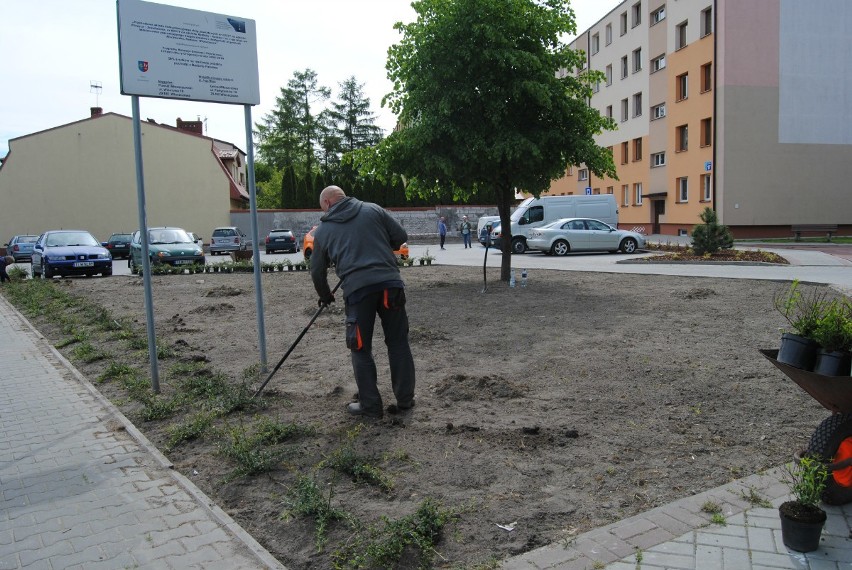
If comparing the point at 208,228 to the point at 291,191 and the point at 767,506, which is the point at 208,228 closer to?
the point at 291,191

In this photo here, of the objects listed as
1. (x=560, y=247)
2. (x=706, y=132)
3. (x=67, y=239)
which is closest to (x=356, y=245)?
(x=67, y=239)

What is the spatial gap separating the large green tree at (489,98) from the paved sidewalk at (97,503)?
8276 millimetres

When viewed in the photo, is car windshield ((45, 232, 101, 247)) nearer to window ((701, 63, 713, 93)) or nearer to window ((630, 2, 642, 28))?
window ((701, 63, 713, 93))

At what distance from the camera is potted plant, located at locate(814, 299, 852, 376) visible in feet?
10.6

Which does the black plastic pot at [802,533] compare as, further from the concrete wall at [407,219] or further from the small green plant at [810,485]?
the concrete wall at [407,219]

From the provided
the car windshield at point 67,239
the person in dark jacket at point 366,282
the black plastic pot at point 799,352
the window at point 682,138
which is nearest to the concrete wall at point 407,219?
the window at point 682,138

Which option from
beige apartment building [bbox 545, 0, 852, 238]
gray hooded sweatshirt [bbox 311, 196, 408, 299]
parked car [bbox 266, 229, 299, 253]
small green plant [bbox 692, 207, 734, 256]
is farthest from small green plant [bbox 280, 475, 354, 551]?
parked car [bbox 266, 229, 299, 253]

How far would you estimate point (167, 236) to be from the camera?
2300cm

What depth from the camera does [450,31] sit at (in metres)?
12.2

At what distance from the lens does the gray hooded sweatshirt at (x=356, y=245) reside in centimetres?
501

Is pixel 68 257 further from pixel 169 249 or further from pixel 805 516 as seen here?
pixel 805 516

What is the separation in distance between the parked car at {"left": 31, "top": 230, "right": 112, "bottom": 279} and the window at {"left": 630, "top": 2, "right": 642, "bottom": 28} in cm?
3543

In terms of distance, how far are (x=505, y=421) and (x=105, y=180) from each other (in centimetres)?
4541

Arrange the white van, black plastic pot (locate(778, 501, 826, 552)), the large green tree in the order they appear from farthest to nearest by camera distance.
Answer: the white van < the large green tree < black plastic pot (locate(778, 501, 826, 552))
